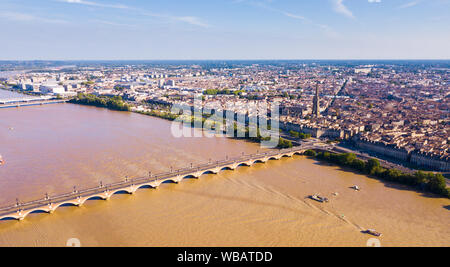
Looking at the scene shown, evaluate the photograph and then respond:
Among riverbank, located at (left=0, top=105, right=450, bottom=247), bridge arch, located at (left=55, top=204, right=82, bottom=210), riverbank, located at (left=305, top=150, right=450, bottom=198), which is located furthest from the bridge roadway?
riverbank, located at (left=305, top=150, right=450, bottom=198)

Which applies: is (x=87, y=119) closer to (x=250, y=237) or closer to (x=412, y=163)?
(x=250, y=237)

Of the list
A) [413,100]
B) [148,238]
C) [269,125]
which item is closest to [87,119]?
[269,125]

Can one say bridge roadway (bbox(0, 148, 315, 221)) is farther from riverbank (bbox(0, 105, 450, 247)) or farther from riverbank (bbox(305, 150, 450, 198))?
riverbank (bbox(305, 150, 450, 198))

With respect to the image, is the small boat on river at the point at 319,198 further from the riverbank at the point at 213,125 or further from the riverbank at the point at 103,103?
the riverbank at the point at 103,103

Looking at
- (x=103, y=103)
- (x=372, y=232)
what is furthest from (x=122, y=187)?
(x=103, y=103)

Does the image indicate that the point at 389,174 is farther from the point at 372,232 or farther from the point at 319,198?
the point at 372,232

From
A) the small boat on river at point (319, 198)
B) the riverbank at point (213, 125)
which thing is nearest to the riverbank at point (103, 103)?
the riverbank at point (213, 125)
